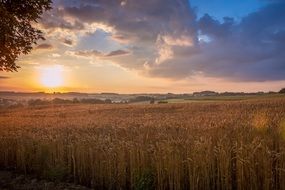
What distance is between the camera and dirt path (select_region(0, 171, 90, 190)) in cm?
1252

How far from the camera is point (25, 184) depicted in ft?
44.4

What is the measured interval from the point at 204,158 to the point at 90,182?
13.8ft

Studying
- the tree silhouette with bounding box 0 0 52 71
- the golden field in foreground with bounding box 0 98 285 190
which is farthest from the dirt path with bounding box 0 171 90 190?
the tree silhouette with bounding box 0 0 52 71

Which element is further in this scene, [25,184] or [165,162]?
[25,184]

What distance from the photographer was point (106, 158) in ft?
40.1

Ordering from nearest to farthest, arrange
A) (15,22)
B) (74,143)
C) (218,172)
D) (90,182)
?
(218,172) → (90,182) → (74,143) → (15,22)

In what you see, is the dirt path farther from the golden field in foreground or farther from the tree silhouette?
the tree silhouette

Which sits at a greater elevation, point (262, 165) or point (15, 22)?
point (15, 22)

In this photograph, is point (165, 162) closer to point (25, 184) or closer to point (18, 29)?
point (25, 184)

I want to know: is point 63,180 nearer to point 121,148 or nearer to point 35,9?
point 121,148

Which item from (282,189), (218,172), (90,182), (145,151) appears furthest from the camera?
(90,182)

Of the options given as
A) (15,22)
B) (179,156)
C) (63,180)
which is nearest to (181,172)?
(179,156)

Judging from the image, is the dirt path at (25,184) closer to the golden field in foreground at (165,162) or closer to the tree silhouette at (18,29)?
the golden field in foreground at (165,162)

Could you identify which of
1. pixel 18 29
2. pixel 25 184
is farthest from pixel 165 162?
pixel 18 29
